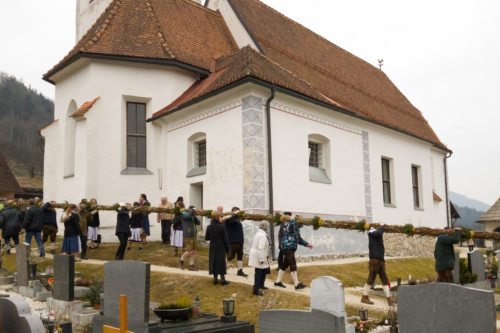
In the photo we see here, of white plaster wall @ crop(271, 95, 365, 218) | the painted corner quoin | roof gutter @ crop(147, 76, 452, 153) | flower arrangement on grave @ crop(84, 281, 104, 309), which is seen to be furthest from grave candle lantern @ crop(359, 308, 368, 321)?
roof gutter @ crop(147, 76, 452, 153)

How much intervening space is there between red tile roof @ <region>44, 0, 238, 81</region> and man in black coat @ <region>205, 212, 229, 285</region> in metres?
8.34

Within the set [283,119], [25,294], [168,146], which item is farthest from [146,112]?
[25,294]

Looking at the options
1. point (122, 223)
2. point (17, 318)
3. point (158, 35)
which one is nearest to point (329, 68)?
point (158, 35)

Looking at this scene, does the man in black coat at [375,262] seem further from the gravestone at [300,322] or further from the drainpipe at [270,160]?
A: the gravestone at [300,322]

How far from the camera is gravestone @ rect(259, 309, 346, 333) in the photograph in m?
4.80

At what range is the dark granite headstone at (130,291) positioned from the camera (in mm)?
6133

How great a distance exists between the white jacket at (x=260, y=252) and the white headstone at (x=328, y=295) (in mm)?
2479

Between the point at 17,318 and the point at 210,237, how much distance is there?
613cm

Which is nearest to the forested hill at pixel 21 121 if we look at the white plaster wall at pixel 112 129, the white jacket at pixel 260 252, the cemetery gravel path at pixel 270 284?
the white plaster wall at pixel 112 129

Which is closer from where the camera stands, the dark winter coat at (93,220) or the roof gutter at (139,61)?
the dark winter coat at (93,220)

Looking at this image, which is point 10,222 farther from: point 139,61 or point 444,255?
point 444,255

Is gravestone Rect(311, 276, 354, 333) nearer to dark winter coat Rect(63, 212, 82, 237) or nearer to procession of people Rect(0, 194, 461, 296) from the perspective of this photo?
procession of people Rect(0, 194, 461, 296)

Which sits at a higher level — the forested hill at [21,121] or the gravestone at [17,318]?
the forested hill at [21,121]

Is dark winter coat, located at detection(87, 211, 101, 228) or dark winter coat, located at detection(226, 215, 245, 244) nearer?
dark winter coat, located at detection(226, 215, 245, 244)
